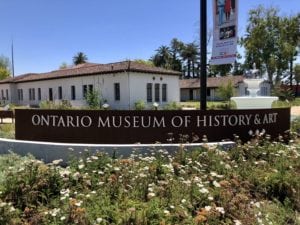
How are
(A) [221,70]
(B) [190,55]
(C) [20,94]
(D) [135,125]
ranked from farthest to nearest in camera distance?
(B) [190,55]
(A) [221,70]
(C) [20,94]
(D) [135,125]

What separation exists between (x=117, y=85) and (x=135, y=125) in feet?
74.0

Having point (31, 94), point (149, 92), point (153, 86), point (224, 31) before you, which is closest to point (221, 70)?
point (31, 94)

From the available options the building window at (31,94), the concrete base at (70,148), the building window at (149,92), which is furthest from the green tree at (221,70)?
the concrete base at (70,148)

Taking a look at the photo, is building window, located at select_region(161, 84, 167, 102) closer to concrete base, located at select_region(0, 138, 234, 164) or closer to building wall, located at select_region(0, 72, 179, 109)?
building wall, located at select_region(0, 72, 179, 109)

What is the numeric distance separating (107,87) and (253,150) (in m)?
24.9

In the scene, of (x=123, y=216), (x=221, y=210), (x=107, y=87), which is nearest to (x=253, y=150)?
(x=221, y=210)

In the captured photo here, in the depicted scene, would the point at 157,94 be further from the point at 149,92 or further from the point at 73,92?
the point at 73,92

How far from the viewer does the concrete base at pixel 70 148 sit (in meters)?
7.56

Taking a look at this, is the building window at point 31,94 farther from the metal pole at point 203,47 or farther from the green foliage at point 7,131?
the metal pole at point 203,47

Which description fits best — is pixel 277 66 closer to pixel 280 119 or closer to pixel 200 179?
pixel 280 119

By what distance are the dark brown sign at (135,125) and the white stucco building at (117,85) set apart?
20781 millimetres

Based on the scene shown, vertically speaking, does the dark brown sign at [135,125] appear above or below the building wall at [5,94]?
below

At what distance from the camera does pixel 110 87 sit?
102 ft

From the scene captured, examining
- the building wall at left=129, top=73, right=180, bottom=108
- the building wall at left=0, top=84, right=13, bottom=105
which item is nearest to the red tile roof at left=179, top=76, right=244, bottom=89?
the building wall at left=129, top=73, right=180, bottom=108
